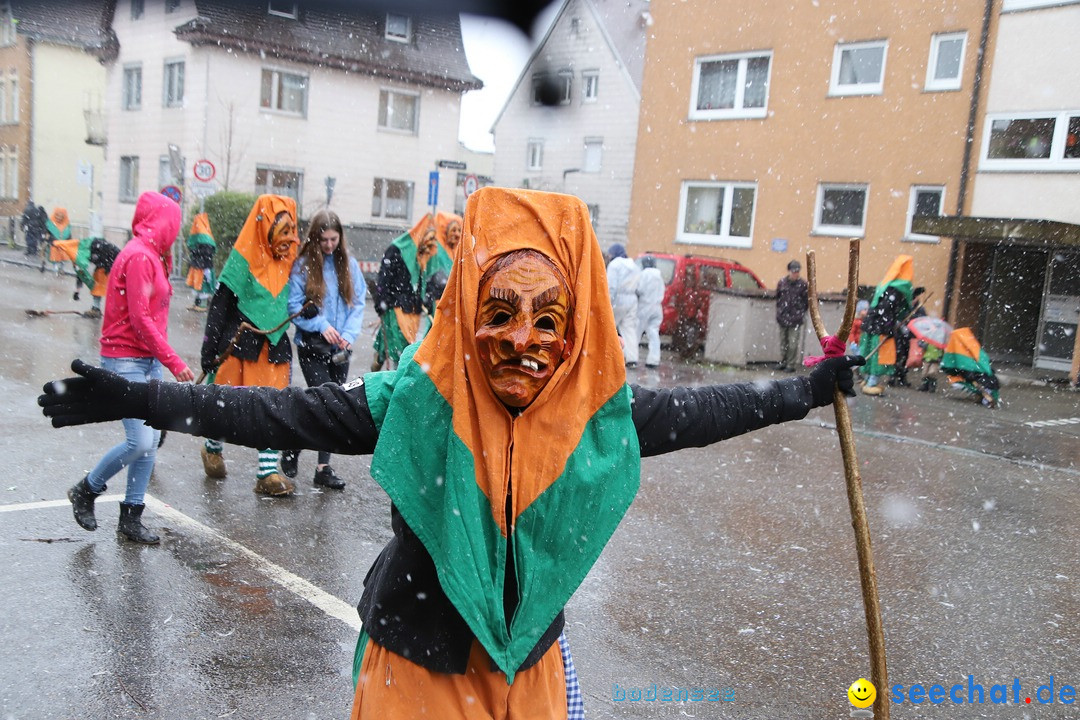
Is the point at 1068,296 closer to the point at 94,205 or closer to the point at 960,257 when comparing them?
the point at 960,257

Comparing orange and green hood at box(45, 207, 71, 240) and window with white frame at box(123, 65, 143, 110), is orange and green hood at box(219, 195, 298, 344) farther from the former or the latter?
window with white frame at box(123, 65, 143, 110)

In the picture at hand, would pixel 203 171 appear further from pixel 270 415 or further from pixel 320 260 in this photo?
pixel 270 415

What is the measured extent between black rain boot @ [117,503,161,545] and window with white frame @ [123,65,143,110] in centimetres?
3230

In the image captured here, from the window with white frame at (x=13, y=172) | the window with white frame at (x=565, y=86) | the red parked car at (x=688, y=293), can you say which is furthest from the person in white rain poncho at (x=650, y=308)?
the window with white frame at (x=13, y=172)

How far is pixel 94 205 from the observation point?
41844mm

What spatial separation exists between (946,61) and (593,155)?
1969 centimetres

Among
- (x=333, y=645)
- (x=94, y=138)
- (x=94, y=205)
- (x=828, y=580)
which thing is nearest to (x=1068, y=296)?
(x=828, y=580)

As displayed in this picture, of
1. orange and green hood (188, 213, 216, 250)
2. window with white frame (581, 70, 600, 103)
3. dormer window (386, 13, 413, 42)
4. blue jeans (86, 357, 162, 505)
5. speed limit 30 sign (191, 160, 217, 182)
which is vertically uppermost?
dormer window (386, 13, 413, 42)

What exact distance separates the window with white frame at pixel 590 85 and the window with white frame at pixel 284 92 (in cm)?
1177

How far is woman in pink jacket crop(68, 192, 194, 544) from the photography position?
205 inches

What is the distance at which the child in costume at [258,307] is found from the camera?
6.38 meters

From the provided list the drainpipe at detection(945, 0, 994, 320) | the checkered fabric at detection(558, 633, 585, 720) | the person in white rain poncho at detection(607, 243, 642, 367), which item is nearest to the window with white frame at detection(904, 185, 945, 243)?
the drainpipe at detection(945, 0, 994, 320)

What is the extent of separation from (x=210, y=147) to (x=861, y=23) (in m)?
20.5

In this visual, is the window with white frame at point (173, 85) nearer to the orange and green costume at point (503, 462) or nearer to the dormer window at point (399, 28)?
the dormer window at point (399, 28)
